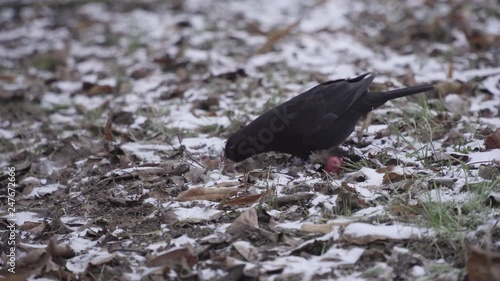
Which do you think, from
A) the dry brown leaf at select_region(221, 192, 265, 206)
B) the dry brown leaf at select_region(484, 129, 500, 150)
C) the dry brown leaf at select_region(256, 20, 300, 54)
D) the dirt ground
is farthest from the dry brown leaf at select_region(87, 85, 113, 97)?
the dry brown leaf at select_region(484, 129, 500, 150)

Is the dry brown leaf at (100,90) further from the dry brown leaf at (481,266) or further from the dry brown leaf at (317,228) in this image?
the dry brown leaf at (481,266)

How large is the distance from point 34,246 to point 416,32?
4.95 metres

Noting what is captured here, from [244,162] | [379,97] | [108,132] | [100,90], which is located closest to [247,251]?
[244,162]

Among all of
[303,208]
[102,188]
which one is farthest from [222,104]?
[303,208]

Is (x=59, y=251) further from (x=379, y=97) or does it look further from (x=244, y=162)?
(x=379, y=97)

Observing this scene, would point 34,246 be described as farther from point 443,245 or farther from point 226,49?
point 226,49

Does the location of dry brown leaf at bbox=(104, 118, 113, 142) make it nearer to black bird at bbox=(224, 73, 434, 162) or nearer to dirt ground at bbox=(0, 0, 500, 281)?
dirt ground at bbox=(0, 0, 500, 281)

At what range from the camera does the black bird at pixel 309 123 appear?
12.5 ft

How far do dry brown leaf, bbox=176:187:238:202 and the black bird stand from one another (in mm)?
549

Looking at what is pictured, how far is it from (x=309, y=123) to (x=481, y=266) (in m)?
1.76

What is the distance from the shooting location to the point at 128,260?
107 inches

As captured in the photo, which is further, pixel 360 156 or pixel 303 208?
pixel 360 156

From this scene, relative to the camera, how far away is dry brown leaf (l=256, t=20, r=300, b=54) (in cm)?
654

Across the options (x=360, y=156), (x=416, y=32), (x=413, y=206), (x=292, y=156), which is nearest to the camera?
(x=413, y=206)
